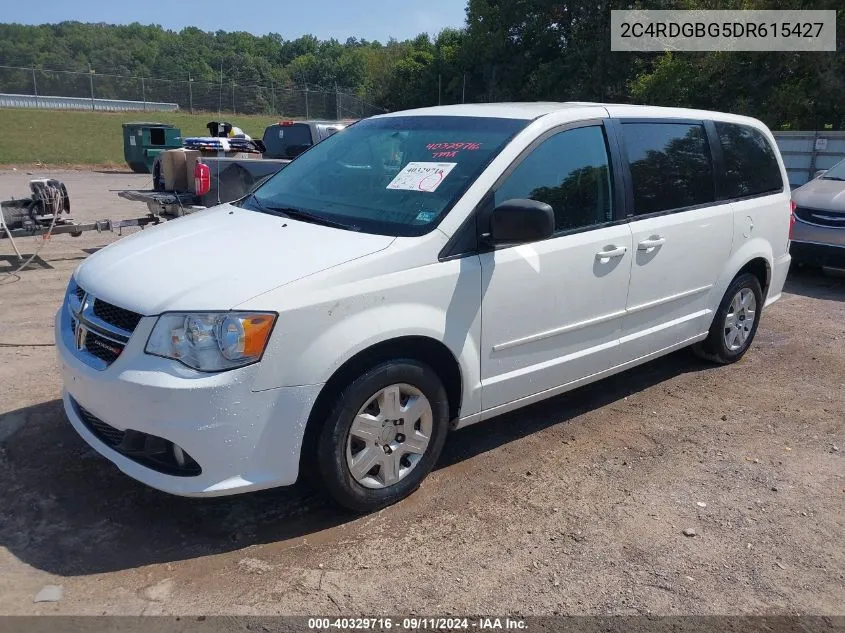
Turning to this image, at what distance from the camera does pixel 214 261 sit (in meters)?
3.39

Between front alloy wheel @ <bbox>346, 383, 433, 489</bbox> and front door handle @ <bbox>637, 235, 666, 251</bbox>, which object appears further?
front door handle @ <bbox>637, 235, 666, 251</bbox>

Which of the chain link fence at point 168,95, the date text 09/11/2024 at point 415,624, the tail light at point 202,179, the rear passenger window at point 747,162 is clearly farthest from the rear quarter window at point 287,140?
the chain link fence at point 168,95

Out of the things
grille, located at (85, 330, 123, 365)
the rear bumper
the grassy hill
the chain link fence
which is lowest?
the rear bumper

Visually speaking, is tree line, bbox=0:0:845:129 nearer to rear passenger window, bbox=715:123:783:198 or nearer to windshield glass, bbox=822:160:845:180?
windshield glass, bbox=822:160:845:180

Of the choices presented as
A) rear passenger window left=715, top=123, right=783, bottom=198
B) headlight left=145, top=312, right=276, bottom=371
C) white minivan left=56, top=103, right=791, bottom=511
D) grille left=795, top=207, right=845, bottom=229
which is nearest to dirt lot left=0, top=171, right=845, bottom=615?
white minivan left=56, top=103, right=791, bottom=511

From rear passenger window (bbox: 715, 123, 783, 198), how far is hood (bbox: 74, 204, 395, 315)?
120 inches

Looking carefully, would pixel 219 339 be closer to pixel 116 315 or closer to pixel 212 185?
pixel 116 315

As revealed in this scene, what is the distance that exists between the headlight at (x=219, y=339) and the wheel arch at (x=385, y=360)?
365 mm

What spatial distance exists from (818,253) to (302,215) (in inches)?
274

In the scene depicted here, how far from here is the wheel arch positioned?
3.25 meters

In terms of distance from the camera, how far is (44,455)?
13.1ft

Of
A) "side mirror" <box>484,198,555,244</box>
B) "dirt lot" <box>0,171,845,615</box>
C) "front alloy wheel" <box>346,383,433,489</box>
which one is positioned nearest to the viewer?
"dirt lot" <box>0,171,845,615</box>

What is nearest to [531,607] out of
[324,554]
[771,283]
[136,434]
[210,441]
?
[324,554]

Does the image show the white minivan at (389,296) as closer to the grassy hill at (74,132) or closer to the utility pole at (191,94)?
the grassy hill at (74,132)
